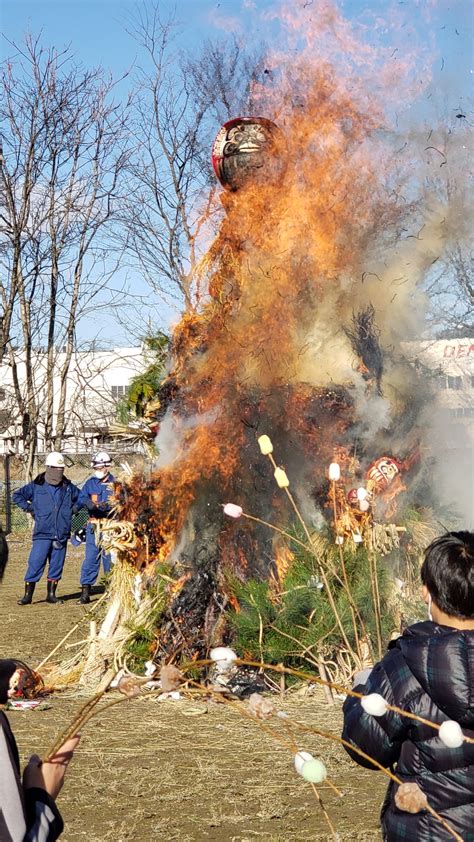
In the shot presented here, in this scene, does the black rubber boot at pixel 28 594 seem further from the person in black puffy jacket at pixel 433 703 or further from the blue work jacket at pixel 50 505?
the person in black puffy jacket at pixel 433 703

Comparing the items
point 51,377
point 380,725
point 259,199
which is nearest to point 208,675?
point 259,199

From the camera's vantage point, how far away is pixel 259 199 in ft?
30.0

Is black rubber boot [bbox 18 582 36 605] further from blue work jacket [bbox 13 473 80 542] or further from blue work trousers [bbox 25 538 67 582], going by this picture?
blue work jacket [bbox 13 473 80 542]

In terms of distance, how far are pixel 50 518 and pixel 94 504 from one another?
67 centimetres

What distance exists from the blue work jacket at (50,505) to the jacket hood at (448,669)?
1051 centimetres

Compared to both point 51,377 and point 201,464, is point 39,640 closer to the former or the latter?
point 201,464

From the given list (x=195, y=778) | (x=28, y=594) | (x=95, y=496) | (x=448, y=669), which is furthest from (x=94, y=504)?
(x=448, y=669)

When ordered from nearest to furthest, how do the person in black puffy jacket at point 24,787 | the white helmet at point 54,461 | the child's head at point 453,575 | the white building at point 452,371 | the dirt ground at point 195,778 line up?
the person in black puffy jacket at point 24,787
the child's head at point 453,575
the dirt ground at point 195,778
the white building at point 452,371
the white helmet at point 54,461

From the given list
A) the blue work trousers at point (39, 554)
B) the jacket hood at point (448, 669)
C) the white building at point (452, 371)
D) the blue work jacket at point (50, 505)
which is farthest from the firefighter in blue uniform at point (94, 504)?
the jacket hood at point (448, 669)

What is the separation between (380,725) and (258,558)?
5650 mm

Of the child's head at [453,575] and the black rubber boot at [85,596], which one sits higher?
the child's head at [453,575]

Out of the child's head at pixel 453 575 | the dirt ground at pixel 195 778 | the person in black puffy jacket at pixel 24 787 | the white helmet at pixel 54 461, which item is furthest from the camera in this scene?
the white helmet at pixel 54 461

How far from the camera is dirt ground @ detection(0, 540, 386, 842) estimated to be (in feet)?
16.0

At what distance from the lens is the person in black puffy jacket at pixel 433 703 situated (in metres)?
2.52
